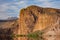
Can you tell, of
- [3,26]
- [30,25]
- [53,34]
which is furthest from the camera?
[3,26]

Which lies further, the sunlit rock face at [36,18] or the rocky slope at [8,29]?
the rocky slope at [8,29]

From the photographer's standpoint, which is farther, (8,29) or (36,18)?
(8,29)

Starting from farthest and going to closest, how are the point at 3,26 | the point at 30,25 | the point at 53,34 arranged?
the point at 3,26, the point at 30,25, the point at 53,34

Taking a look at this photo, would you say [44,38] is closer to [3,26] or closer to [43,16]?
[43,16]

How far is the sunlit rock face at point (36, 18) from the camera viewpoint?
9.48 m

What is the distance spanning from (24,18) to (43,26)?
143 cm

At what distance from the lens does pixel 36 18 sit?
10023mm

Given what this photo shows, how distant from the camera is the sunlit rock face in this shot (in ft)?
31.1

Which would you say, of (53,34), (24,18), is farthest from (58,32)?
(24,18)

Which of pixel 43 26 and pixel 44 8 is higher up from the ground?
pixel 44 8

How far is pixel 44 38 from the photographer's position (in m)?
8.77

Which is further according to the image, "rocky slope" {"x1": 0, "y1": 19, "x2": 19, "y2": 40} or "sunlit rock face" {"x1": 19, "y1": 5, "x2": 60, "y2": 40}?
"rocky slope" {"x1": 0, "y1": 19, "x2": 19, "y2": 40}

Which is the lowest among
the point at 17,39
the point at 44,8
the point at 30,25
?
the point at 17,39

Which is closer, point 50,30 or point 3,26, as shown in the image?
point 50,30
